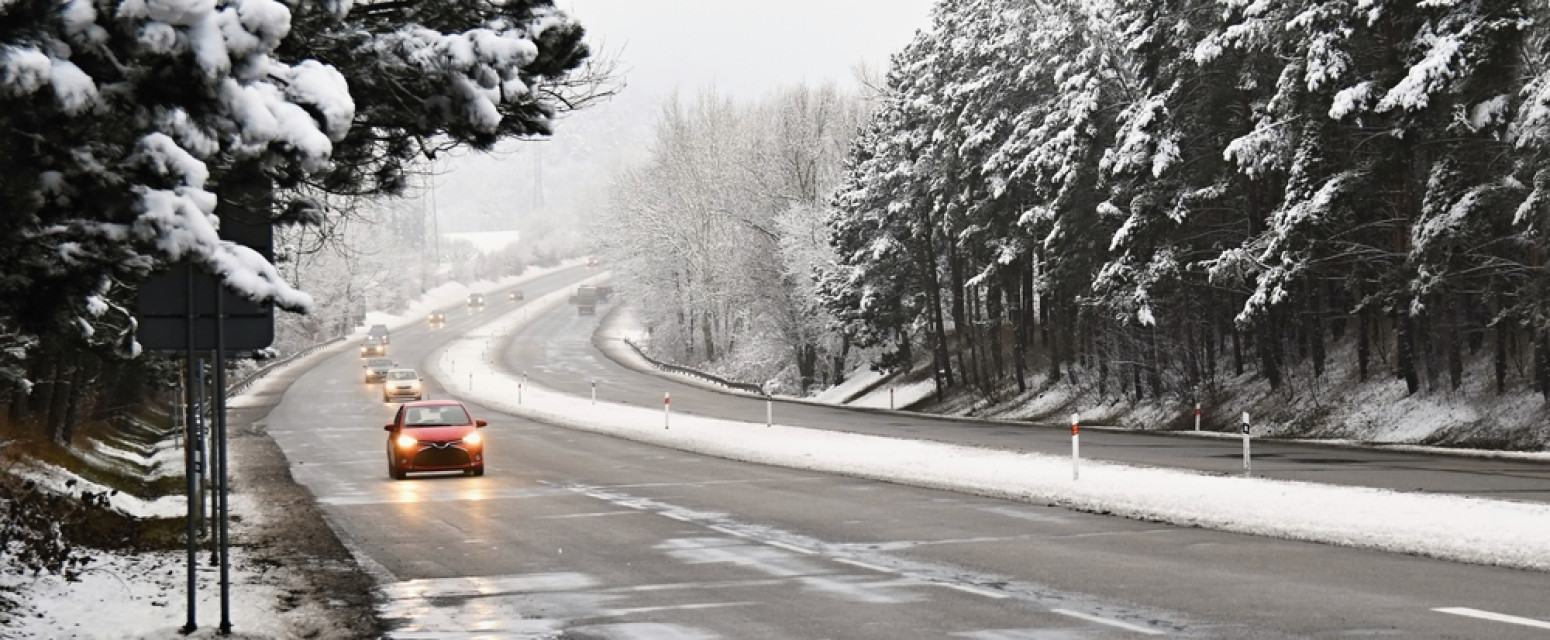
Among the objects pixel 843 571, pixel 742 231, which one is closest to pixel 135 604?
pixel 843 571

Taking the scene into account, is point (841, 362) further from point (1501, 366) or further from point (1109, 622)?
point (1109, 622)

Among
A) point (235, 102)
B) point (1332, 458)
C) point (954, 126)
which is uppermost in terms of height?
point (954, 126)

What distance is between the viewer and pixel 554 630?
38.9 feet


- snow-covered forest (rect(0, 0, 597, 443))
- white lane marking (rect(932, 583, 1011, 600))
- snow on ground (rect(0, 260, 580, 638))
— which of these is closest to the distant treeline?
white lane marking (rect(932, 583, 1011, 600))

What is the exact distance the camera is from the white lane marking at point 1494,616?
35.7ft

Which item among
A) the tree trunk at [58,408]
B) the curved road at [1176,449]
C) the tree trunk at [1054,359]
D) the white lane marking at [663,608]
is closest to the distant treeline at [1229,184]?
the tree trunk at [1054,359]

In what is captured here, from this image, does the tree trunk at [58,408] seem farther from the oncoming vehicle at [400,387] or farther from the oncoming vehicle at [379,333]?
the oncoming vehicle at [379,333]

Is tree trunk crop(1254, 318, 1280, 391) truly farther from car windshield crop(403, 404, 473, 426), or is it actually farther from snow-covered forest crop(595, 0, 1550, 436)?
car windshield crop(403, 404, 473, 426)

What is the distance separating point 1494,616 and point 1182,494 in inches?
405

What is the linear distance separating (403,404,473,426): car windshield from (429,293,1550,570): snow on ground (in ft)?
18.9

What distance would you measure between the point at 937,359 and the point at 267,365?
148ft

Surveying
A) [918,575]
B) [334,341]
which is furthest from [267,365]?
[918,575]

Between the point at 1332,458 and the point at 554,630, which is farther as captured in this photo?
the point at 1332,458

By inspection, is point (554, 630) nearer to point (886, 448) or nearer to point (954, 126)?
point (886, 448)
